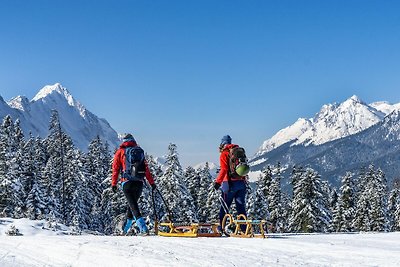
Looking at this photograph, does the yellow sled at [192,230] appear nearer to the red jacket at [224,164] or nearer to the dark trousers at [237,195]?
the dark trousers at [237,195]

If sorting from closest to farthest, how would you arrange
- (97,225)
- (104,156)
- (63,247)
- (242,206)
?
(63,247) < (242,206) < (97,225) < (104,156)

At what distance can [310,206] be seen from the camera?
140 ft

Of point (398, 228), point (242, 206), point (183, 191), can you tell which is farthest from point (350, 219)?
point (242, 206)

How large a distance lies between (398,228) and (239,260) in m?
48.5

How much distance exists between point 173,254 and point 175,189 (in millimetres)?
33711

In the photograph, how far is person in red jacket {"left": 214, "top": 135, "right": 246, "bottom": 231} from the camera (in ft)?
42.0

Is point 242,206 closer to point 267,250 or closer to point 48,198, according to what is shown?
point 267,250

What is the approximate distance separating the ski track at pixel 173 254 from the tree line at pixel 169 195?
23899 millimetres

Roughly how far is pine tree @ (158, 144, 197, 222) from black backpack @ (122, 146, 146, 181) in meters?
28.8

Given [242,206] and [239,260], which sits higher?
[242,206]

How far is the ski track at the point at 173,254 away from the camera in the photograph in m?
7.33

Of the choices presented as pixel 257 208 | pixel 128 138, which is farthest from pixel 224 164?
pixel 257 208

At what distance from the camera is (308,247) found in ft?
29.5

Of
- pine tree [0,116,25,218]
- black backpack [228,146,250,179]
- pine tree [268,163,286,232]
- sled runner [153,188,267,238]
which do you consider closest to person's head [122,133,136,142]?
sled runner [153,188,267,238]
